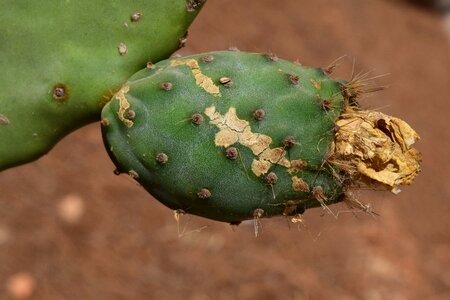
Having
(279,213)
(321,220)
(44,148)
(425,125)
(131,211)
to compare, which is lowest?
(425,125)

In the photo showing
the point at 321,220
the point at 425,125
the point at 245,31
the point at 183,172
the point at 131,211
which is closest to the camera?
the point at 183,172

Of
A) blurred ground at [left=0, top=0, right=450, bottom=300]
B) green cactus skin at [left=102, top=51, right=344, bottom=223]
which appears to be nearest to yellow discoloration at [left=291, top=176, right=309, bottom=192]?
green cactus skin at [left=102, top=51, right=344, bottom=223]

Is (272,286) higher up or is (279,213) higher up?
(279,213)

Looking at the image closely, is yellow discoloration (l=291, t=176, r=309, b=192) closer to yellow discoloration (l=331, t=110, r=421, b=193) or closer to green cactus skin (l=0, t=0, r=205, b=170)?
yellow discoloration (l=331, t=110, r=421, b=193)

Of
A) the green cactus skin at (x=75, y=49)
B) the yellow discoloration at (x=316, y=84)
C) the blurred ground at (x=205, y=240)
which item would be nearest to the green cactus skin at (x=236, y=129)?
the yellow discoloration at (x=316, y=84)

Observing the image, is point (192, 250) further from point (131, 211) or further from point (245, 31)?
point (245, 31)

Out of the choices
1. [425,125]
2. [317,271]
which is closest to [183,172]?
[317,271]

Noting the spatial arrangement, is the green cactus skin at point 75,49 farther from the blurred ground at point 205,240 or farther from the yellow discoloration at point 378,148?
the blurred ground at point 205,240

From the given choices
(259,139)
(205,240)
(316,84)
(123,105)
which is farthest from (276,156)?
(205,240)
